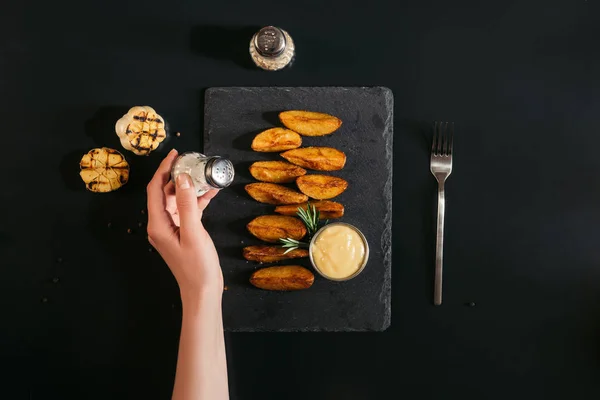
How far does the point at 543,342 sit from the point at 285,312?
3.07 ft

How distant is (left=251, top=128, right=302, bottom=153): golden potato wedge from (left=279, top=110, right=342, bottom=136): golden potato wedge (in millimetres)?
27

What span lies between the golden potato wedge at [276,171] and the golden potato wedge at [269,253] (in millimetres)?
239

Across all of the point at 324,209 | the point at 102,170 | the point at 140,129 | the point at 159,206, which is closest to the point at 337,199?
the point at 324,209

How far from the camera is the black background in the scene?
1.70 metres

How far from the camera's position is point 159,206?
1504 millimetres

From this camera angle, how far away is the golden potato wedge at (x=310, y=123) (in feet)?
5.39

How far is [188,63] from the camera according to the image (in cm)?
173

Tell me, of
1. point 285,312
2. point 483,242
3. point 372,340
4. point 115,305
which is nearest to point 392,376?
point 372,340

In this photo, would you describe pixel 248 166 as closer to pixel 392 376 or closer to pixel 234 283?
pixel 234 283

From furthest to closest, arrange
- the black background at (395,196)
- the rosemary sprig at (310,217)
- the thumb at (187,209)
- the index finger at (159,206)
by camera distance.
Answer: the black background at (395,196) → the rosemary sprig at (310,217) → the index finger at (159,206) → the thumb at (187,209)

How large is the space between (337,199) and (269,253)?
305 millimetres

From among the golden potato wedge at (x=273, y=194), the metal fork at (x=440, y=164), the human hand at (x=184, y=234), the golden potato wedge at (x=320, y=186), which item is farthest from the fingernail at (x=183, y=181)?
the metal fork at (x=440, y=164)

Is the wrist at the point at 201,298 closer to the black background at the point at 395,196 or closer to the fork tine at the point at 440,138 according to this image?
the black background at the point at 395,196

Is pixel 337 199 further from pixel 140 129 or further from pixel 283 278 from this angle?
pixel 140 129
